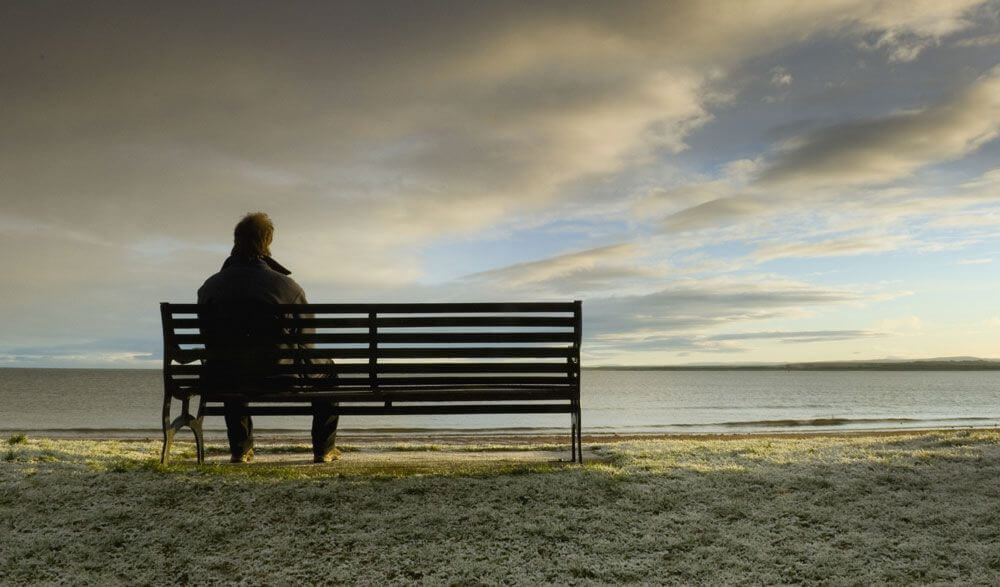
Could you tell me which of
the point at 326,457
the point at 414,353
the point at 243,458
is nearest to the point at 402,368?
the point at 414,353

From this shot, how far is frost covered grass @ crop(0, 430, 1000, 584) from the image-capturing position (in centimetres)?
458

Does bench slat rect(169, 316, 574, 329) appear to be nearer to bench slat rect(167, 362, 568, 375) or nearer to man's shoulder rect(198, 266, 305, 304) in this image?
man's shoulder rect(198, 266, 305, 304)

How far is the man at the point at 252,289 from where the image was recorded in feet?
22.0

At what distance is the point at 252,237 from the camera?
7012 millimetres

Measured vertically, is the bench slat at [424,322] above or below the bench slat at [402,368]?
above

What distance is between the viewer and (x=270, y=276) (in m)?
6.82

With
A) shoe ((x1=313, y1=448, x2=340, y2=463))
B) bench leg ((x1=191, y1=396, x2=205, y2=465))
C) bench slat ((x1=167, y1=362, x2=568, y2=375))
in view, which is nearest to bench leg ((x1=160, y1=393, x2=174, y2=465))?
bench leg ((x1=191, y1=396, x2=205, y2=465))

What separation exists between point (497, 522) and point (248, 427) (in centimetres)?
345

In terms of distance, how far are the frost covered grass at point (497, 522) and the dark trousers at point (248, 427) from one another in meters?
0.32

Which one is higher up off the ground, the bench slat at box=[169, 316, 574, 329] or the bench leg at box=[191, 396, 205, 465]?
the bench slat at box=[169, 316, 574, 329]

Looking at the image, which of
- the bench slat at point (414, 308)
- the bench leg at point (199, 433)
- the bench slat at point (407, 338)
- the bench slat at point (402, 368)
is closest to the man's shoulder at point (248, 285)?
the bench slat at point (414, 308)

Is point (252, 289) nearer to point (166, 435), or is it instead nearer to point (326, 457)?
point (166, 435)

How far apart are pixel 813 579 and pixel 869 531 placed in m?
1.06

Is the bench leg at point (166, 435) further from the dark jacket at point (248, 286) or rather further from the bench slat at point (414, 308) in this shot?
Answer: the dark jacket at point (248, 286)
